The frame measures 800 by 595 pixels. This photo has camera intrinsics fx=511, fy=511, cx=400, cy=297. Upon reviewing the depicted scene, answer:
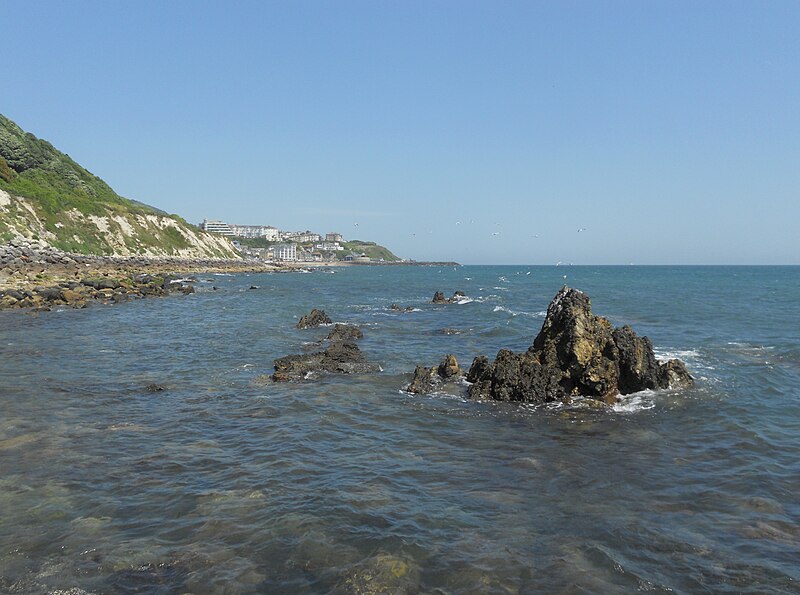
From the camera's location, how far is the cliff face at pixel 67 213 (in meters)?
83.9

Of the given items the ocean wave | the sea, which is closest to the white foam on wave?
the sea

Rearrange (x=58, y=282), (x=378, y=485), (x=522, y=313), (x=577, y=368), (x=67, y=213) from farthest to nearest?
1. (x=67, y=213)
2. (x=58, y=282)
3. (x=522, y=313)
4. (x=577, y=368)
5. (x=378, y=485)

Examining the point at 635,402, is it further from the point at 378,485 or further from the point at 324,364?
the point at 324,364

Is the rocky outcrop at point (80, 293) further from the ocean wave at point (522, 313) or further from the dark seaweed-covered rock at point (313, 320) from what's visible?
the ocean wave at point (522, 313)

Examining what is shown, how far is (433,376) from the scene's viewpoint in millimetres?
19688

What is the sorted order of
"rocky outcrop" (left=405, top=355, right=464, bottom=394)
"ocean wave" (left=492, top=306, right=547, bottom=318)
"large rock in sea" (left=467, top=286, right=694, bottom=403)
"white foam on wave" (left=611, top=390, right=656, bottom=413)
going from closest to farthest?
1. "white foam on wave" (left=611, top=390, right=656, bottom=413)
2. "large rock in sea" (left=467, top=286, right=694, bottom=403)
3. "rocky outcrop" (left=405, top=355, right=464, bottom=394)
4. "ocean wave" (left=492, top=306, right=547, bottom=318)

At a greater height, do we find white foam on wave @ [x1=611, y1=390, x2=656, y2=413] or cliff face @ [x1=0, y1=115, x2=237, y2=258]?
cliff face @ [x1=0, y1=115, x2=237, y2=258]

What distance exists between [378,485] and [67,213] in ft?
352

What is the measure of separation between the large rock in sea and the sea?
0.72 m

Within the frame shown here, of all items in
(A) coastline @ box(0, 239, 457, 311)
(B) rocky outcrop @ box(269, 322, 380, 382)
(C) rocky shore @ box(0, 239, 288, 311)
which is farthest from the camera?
(C) rocky shore @ box(0, 239, 288, 311)

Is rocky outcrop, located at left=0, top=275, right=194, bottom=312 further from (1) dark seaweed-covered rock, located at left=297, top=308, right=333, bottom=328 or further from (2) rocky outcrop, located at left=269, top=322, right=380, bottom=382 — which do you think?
(2) rocky outcrop, located at left=269, top=322, right=380, bottom=382

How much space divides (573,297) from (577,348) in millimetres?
2432

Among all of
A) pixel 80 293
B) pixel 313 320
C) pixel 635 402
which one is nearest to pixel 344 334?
pixel 313 320

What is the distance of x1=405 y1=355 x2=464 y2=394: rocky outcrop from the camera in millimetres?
18281
